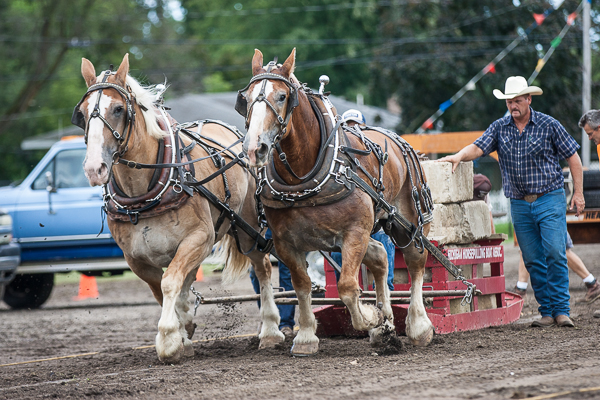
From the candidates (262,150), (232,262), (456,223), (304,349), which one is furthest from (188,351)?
(456,223)

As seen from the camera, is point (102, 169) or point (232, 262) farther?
point (232, 262)

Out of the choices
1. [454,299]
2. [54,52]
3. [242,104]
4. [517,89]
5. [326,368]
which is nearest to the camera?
[326,368]

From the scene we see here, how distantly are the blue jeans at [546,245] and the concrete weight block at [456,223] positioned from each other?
14.6 inches

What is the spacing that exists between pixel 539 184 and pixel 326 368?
281 cm

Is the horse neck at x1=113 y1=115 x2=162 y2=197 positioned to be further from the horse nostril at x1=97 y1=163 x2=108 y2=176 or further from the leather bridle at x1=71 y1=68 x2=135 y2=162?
the horse nostril at x1=97 y1=163 x2=108 y2=176

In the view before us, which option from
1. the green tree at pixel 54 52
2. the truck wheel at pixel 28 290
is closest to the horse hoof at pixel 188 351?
the truck wheel at pixel 28 290

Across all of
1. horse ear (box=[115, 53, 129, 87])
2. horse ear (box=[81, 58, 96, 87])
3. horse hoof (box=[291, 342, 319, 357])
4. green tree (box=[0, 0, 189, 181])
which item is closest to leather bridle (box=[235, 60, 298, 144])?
horse ear (box=[115, 53, 129, 87])

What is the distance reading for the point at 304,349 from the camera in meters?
5.72

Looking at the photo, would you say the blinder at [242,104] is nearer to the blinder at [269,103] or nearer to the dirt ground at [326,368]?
the blinder at [269,103]

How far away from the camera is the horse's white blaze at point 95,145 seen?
4867 mm

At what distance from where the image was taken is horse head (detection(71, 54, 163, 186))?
16.2ft

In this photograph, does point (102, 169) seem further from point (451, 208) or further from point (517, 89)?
point (517, 89)

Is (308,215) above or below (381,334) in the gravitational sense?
above

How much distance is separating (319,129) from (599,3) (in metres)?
21.3
